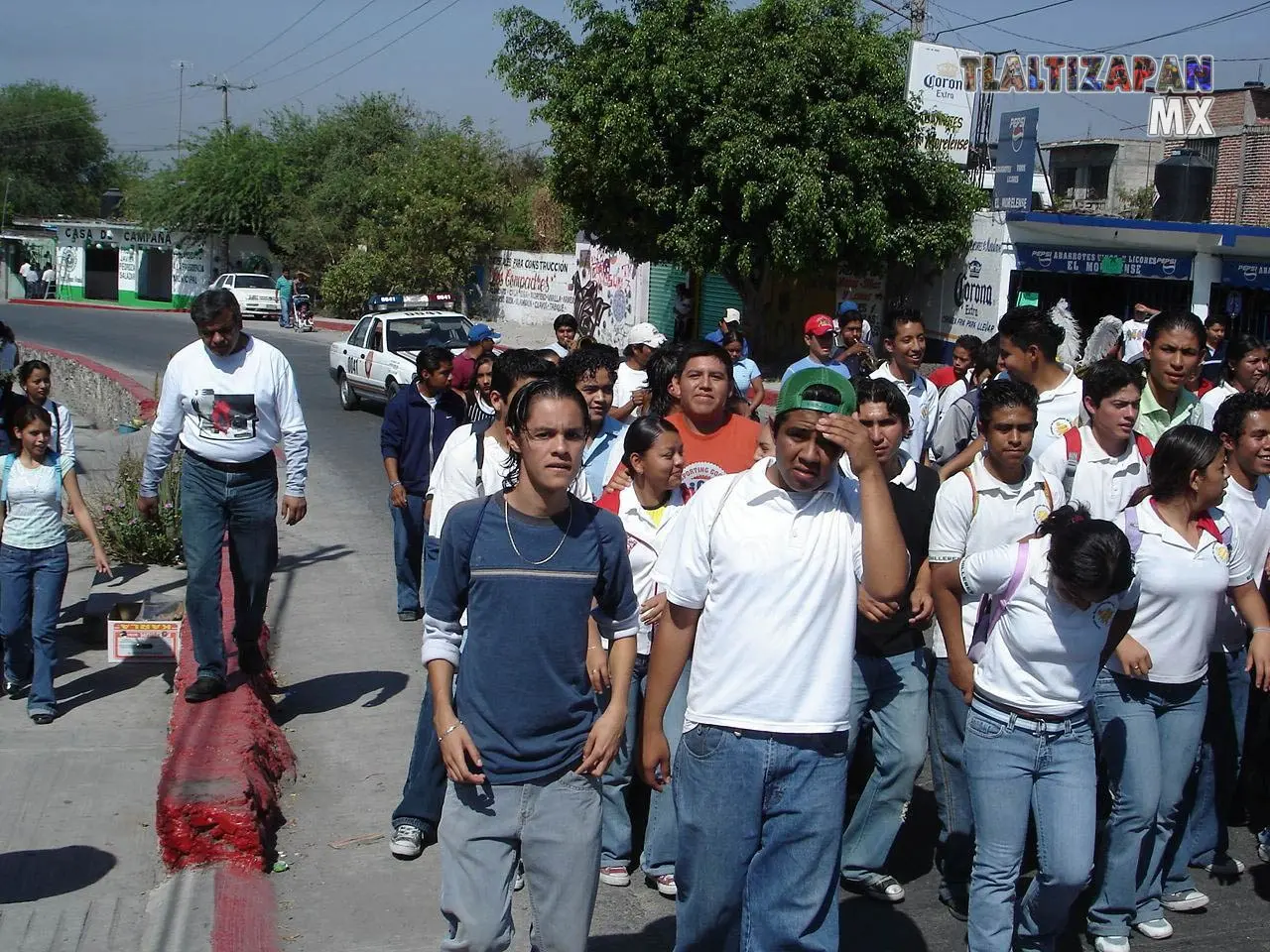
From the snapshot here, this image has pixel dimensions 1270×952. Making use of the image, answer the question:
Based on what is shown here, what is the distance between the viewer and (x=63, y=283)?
5775cm

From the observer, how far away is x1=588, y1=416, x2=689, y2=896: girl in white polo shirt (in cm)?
471

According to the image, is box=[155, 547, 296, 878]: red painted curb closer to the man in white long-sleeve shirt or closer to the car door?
the man in white long-sleeve shirt

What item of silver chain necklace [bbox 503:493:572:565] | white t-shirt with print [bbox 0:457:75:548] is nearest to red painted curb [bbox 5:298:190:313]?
white t-shirt with print [bbox 0:457:75:548]

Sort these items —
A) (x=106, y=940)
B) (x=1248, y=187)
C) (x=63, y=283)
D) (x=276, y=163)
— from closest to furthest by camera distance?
(x=106, y=940), (x=1248, y=187), (x=276, y=163), (x=63, y=283)

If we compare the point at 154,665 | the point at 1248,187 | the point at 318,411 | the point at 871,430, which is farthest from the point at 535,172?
the point at 871,430

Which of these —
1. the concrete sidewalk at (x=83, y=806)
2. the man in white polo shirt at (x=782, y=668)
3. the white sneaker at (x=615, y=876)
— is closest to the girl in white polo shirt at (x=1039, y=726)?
the man in white polo shirt at (x=782, y=668)

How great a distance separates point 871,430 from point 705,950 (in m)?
1.95

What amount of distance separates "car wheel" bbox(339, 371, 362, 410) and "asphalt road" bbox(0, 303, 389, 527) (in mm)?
166

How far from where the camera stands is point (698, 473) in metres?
5.27

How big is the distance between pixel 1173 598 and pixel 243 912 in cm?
333

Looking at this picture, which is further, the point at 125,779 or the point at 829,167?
the point at 829,167

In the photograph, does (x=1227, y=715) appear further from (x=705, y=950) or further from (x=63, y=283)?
(x=63, y=283)

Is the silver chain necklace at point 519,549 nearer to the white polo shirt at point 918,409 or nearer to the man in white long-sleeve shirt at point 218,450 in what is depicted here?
the man in white long-sleeve shirt at point 218,450

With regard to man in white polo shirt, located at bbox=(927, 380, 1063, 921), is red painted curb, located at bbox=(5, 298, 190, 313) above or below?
below
